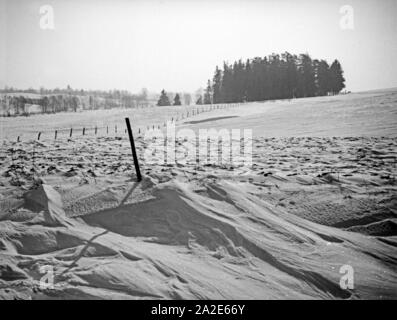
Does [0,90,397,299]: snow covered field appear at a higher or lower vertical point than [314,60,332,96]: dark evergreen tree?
lower

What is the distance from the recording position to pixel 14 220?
4.88 meters

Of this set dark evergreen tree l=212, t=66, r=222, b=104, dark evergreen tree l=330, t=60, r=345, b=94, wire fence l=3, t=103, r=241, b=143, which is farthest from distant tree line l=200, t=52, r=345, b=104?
wire fence l=3, t=103, r=241, b=143

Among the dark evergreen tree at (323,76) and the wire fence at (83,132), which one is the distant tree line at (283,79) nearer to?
the dark evergreen tree at (323,76)

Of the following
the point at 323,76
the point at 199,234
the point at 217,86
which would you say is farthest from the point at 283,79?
the point at 199,234

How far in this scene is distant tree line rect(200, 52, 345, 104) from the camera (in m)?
63.5

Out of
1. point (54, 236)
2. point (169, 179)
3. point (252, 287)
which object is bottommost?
point (252, 287)

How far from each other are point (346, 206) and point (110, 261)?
174 inches

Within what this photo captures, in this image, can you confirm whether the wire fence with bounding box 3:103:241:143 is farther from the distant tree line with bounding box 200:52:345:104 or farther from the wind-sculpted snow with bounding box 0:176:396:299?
the distant tree line with bounding box 200:52:345:104

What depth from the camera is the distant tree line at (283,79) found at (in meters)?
63.5

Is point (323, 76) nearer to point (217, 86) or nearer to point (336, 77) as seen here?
point (336, 77)

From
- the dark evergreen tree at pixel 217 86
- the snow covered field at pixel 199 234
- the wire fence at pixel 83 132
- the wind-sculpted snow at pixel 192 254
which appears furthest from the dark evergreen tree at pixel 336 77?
the wind-sculpted snow at pixel 192 254
